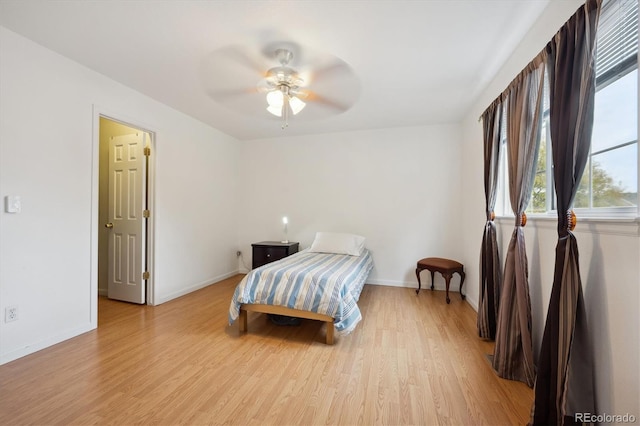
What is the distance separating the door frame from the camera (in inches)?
99.8

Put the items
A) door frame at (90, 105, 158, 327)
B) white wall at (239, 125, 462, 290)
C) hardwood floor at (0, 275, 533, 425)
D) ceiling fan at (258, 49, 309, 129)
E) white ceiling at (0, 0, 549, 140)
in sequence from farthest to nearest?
white wall at (239, 125, 462, 290)
door frame at (90, 105, 158, 327)
ceiling fan at (258, 49, 309, 129)
white ceiling at (0, 0, 549, 140)
hardwood floor at (0, 275, 533, 425)

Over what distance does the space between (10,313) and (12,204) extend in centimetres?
82

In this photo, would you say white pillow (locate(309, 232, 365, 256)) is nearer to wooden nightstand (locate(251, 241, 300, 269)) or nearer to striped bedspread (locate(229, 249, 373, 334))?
wooden nightstand (locate(251, 241, 300, 269))

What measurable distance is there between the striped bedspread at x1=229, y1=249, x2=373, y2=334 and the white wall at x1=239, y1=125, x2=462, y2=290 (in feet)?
5.40

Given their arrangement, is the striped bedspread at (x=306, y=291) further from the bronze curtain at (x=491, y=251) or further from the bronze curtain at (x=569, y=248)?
the bronze curtain at (x=569, y=248)

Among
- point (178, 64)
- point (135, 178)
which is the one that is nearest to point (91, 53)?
point (178, 64)

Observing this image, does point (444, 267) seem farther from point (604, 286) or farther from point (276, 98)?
point (276, 98)

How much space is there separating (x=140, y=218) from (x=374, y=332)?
3012mm

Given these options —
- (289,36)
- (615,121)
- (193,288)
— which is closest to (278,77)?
(289,36)

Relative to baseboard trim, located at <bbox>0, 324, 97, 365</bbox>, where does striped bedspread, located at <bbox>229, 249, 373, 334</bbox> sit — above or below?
above

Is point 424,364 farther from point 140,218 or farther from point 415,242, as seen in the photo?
point 140,218

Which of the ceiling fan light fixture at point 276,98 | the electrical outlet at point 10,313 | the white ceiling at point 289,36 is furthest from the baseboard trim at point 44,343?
the ceiling fan light fixture at point 276,98

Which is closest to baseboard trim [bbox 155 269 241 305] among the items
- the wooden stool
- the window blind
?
the wooden stool

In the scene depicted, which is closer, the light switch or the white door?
the light switch
